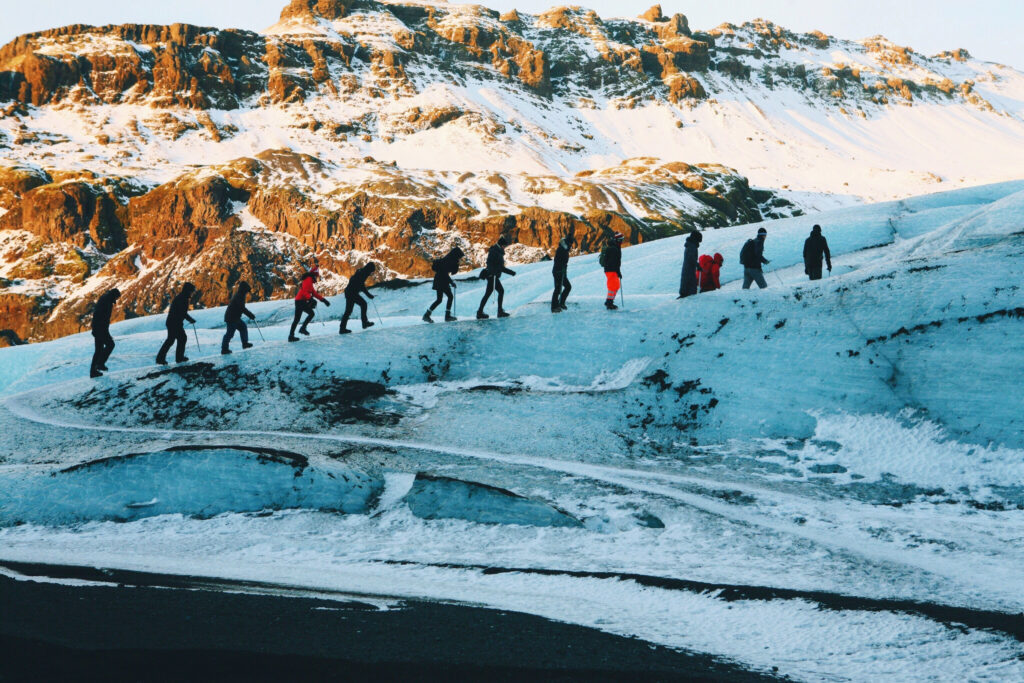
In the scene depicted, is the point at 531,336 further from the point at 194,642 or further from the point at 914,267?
the point at 194,642

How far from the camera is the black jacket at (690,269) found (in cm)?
1911

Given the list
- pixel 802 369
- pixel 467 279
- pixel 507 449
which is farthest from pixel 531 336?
pixel 467 279

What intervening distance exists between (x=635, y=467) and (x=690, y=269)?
7.42 metres

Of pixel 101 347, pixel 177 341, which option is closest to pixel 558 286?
pixel 177 341

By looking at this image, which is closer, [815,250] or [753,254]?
[753,254]

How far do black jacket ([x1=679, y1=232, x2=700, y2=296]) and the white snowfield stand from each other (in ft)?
2.87

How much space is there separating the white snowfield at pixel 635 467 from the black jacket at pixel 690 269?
0.87m

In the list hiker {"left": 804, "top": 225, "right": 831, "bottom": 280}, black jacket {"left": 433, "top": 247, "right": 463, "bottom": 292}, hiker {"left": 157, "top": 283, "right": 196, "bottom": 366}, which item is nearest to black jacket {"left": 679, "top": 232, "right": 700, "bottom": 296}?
hiker {"left": 804, "top": 225, "right": 831, "bottom": 280}

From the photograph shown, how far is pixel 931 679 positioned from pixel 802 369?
9438mm

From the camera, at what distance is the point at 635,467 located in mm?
13336

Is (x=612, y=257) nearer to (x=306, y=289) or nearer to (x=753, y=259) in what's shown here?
(x=753, y=259)

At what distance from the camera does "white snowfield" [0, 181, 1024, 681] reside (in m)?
8.10

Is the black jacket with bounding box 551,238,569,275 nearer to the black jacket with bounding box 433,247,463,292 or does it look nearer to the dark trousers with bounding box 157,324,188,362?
the black jacket with bounding box 433,247,463,292

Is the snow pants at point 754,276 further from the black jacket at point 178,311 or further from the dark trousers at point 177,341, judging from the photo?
the dark trousers at point 177,341
